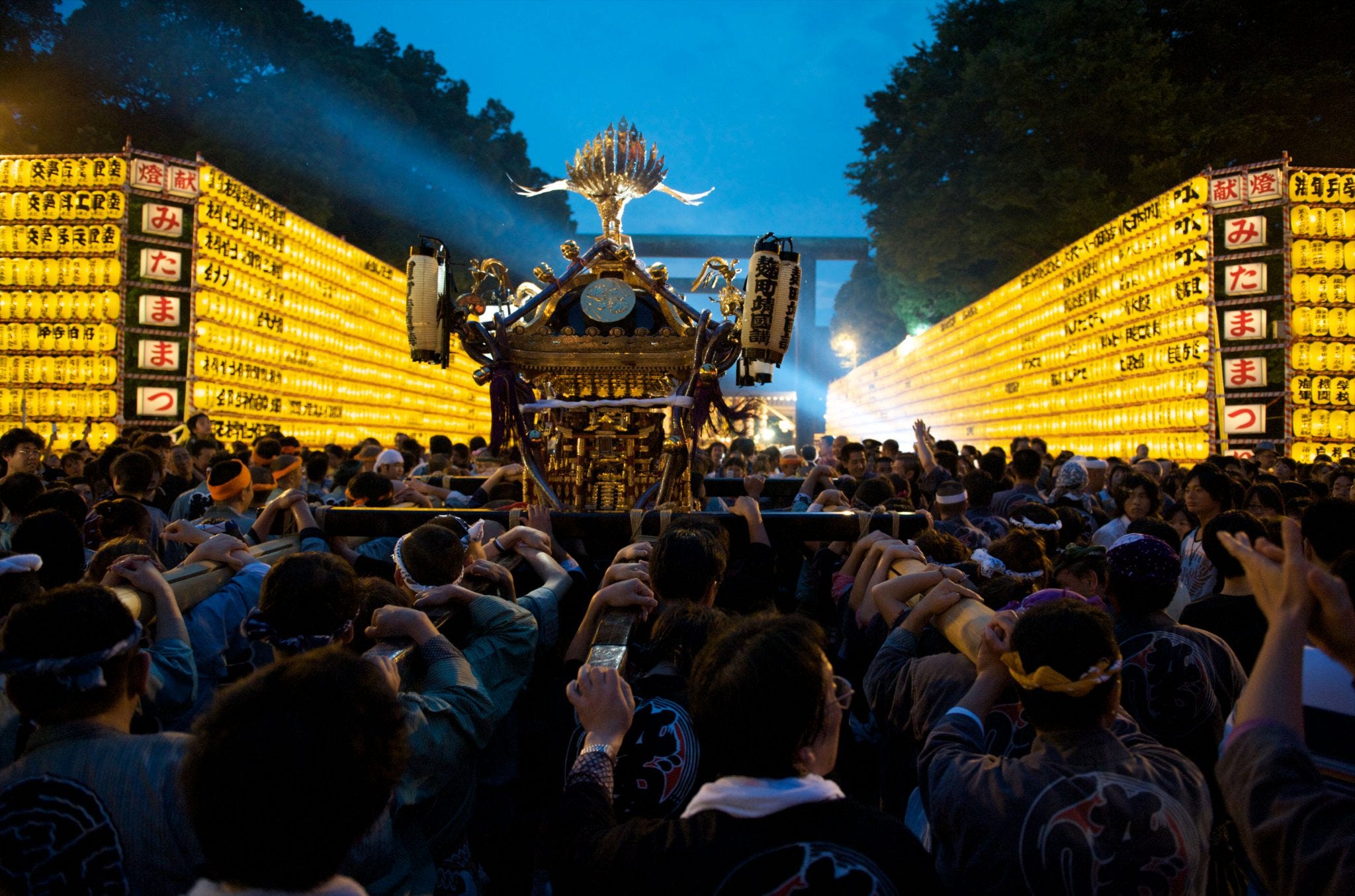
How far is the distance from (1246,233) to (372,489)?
44.3 feet

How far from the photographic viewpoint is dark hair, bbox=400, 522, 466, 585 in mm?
3102

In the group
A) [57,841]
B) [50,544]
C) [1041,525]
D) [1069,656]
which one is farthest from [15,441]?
[1069,656]

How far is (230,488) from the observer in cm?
532

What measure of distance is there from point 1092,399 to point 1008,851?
1725 cm

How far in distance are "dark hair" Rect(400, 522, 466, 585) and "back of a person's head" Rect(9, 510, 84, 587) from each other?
131cm

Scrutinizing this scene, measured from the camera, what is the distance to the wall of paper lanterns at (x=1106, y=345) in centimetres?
1377

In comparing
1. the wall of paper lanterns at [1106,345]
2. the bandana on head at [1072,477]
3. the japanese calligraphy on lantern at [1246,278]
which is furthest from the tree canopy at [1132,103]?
the bandana on head at [1072,477]

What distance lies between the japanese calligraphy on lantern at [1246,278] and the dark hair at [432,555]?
14078mm

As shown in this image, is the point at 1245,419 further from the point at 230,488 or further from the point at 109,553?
the point at 109,553

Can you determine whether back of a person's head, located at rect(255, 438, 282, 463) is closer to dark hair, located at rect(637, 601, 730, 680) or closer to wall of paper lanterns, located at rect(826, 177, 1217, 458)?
dark hair, located at rect(637, 601, 730, 680)

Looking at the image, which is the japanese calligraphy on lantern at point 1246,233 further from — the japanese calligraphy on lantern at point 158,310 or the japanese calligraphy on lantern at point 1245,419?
the japanese calligraphy on lantern at point 158,310

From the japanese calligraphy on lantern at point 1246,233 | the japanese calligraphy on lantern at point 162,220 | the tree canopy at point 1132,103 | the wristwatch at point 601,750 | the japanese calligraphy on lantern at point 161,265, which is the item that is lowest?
the wristwatch at point 601,750

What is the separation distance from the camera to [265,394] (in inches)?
686

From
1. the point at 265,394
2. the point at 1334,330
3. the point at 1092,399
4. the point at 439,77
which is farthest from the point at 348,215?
the point at 1334,330
